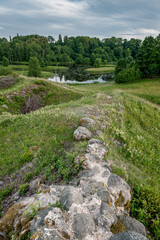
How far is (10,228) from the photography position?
3.96 meters

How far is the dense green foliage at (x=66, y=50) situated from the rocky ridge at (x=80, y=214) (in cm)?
10283

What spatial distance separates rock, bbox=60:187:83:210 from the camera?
3.87 meters

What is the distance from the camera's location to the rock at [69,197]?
3868mm

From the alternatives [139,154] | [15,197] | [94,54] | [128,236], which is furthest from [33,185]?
[94,54]

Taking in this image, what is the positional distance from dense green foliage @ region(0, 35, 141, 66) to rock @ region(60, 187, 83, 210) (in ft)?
338

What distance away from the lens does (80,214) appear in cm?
364

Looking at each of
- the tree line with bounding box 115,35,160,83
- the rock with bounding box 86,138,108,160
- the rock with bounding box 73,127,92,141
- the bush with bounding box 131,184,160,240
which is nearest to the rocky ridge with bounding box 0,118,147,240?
the bush with bounding box 131,184,160,240

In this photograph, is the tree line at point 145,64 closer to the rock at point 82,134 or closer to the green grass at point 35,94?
the green grass at point 35,94

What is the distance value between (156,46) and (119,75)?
1490cm

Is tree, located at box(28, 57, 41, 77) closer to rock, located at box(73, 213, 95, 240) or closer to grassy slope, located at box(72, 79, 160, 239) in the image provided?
grassy slope, located at box(72, 79, 160, 239)

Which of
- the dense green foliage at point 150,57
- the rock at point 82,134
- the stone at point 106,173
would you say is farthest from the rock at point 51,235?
the dense green foliage at point 150,57

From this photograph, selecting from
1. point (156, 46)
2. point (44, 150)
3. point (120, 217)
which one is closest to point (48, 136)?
point (44, 150)

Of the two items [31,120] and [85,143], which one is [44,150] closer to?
[85,143]

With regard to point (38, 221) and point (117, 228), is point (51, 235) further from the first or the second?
point (117, 228)
